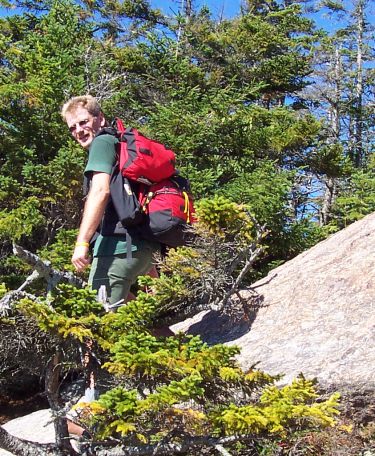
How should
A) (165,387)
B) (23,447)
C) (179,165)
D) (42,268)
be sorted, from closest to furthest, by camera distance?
(165,387), (23,447), (42,268), (179,165)

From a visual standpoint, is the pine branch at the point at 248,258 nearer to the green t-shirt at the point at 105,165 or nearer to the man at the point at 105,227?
the man at the point at 105,227

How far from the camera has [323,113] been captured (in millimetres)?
24016

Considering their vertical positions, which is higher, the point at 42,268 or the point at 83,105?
the point at 83,105

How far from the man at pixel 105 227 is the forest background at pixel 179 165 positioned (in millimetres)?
299

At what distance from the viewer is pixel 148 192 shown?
375 cm

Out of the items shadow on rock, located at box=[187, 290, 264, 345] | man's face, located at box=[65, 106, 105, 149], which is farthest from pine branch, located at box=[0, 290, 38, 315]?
shadow on rock, located at box=[187, 290, 264, 345]

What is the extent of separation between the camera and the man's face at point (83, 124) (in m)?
3.80

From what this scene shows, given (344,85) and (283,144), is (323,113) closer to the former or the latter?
(344,85)

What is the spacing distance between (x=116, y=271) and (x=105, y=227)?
0.31 metres

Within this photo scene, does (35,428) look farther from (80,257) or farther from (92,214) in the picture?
(92,214)

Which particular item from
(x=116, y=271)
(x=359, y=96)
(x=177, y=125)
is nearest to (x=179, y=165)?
(x=177, y=125)

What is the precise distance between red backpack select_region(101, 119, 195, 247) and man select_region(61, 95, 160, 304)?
8 centimetres

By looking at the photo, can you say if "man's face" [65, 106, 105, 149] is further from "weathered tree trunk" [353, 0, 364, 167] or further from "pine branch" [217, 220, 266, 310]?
"weathered tree trunk" [353, 0, 364, 167]

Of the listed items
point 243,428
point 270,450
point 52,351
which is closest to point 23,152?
point 52,351
